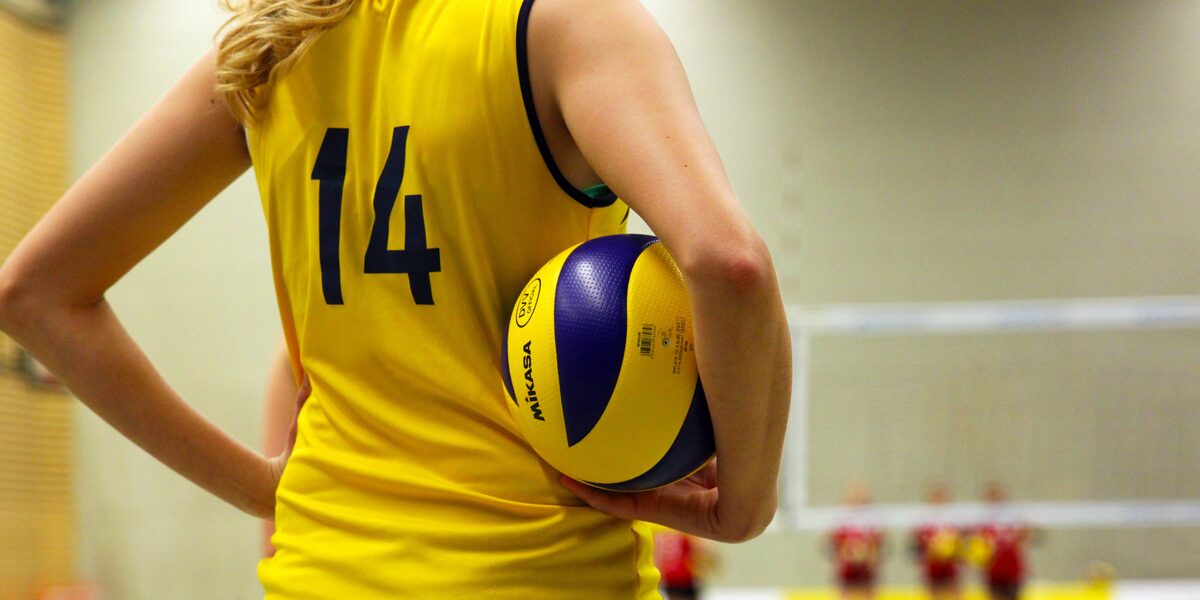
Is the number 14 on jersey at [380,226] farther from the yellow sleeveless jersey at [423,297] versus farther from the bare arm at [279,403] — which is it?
the bare arm at [279,403]

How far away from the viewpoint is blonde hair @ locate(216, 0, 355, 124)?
94 centimetres

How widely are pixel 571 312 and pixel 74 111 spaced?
296 inches

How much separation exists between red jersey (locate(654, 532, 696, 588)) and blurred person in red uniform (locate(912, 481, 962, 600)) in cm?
155

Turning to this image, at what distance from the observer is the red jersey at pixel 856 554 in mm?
6332

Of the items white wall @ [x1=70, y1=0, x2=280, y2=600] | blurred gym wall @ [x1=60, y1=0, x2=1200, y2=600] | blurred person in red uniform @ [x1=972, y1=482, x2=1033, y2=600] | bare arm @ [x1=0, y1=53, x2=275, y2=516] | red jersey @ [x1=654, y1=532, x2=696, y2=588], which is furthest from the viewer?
blurred gym wall @ [x1=60, y1=0, x2=1200, y2=600]

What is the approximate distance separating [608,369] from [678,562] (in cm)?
493

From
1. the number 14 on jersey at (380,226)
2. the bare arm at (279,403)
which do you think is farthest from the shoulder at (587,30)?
the bare arm at (279,403)

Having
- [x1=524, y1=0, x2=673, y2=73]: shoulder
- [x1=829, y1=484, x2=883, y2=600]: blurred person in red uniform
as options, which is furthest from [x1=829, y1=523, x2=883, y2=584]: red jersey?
[x1=524, y1=0, x2=673, y2=73]: shoulder

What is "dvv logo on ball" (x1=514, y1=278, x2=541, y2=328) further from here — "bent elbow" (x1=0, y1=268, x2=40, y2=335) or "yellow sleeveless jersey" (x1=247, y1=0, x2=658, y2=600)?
"bent elbow" (x1=0, y1=268, x2=40, y2=335)

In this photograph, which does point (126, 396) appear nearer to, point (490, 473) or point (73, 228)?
point (73, 228)

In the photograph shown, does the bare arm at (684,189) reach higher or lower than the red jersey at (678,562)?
higher

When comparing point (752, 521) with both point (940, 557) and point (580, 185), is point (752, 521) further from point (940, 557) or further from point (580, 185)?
point (940, 557)

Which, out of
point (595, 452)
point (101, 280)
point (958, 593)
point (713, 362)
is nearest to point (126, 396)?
point (101, 280)

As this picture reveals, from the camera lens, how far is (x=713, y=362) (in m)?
0.83
